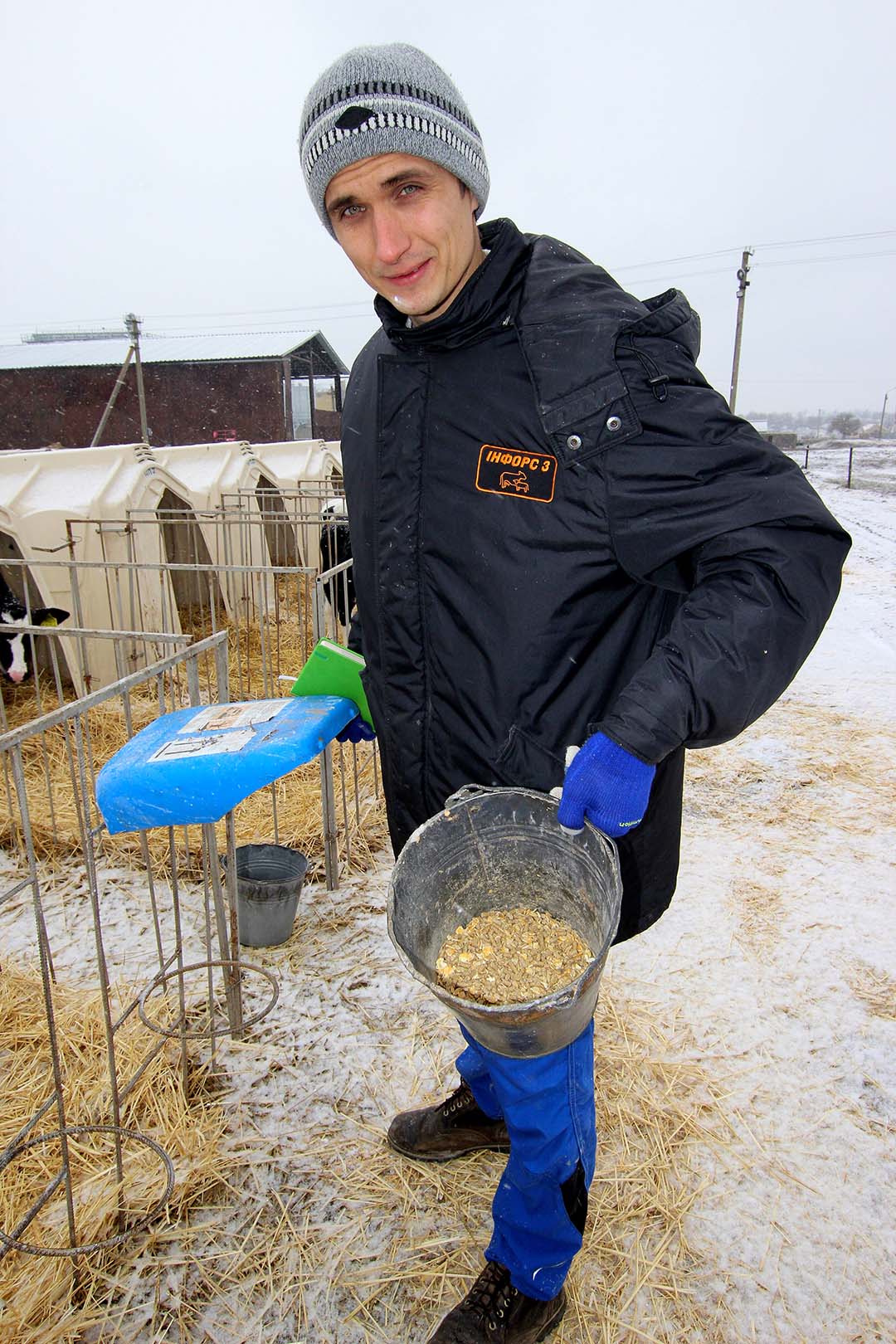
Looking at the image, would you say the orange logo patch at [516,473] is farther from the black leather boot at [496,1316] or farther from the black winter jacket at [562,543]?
the black leather boot at [496,1316]

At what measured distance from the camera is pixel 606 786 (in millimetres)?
1452

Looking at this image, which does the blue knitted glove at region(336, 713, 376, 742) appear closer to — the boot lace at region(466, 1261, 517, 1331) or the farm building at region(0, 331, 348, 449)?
the boot lace at region(466, 1261, 517, 1331)

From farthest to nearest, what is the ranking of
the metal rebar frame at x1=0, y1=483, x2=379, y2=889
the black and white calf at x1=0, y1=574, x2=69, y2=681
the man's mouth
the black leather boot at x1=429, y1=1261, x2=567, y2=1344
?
the black and white calf at x1=0, y1=574, x2=69, y2=681 < the metal rebar frame at x1=0, y1=483, x2=379, y2=889 < the black leather boot at x1=429, y1=1261, x2=567, y2=1344 < the man's mouth

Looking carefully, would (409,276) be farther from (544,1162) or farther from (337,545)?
(337,545)

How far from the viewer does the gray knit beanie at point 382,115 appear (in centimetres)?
158

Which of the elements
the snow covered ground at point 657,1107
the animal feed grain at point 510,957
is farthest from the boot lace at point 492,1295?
the animal feed grain at point 510,957

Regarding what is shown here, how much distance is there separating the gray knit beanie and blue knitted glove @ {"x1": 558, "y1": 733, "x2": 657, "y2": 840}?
124 cm

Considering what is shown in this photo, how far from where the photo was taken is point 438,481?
1763 millimetres

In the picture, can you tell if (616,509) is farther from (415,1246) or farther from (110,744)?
(110,744)

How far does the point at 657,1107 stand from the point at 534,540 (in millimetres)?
2118

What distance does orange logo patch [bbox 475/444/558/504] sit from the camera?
5.21ft

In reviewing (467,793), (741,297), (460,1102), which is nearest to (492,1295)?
(460,1102)

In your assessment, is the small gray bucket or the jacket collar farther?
the small gray bucket

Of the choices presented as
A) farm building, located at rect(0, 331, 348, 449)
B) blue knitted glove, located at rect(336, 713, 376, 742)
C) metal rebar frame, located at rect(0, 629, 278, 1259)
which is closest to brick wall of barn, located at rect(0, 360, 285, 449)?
farm building, located at rect(0, 331, 348, 449)
